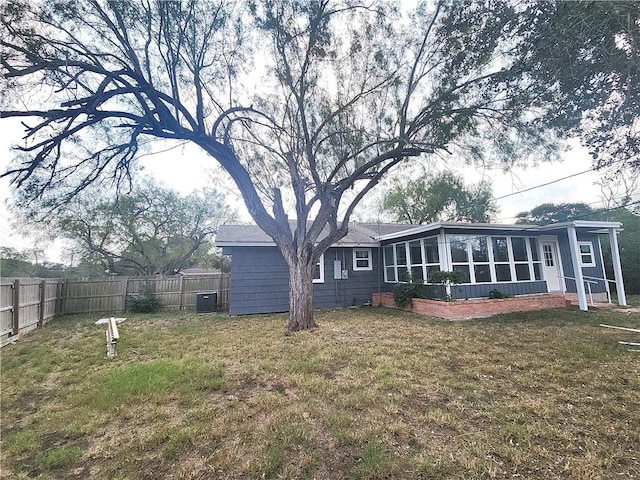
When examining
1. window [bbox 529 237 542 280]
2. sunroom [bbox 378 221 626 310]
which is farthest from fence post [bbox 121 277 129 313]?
window [bbox 529 237 542 280]

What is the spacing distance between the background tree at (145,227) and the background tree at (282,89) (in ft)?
37.6

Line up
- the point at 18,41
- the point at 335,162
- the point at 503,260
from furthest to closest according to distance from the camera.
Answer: the point at 503,260 < the point at 335,162 < the point at 18,41

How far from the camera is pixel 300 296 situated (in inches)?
268

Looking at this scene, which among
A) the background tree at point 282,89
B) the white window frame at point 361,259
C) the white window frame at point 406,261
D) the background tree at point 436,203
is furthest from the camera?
the background tree at point 436,203

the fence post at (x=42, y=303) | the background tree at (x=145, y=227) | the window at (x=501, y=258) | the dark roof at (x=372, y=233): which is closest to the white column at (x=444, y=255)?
the dark roof at (x=372, y=233)

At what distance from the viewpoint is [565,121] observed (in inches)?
194

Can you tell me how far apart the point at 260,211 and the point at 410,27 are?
506 centimetres

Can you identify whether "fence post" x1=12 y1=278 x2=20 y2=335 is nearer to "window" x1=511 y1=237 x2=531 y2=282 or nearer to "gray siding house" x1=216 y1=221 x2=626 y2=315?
"gray siding house" x1=216 y1=221 x2=626 y2=315

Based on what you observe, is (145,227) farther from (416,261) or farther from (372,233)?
(416,261)

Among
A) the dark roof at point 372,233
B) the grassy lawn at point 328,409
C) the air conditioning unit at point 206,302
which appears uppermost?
the dark roof at point 372,233

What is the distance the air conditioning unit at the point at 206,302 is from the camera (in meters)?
10.5

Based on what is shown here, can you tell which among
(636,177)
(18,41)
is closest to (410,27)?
(636,177)

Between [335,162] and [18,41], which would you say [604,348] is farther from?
[18,41]

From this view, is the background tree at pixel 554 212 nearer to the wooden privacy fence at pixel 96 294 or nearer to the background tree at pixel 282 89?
the background tree at pixel 282 89
